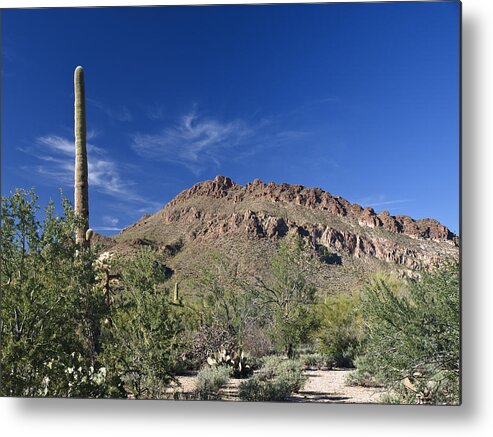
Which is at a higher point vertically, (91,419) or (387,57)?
(387,57)

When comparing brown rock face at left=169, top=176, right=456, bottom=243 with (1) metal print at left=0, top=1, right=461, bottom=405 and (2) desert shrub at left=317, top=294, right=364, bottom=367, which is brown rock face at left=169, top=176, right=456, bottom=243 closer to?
(2) desert shrub at left=317, top=294, right=364, bottom=367

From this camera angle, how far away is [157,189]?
8445 millimetres

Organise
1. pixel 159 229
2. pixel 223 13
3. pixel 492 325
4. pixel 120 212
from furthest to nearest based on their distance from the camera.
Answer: pixel 159 229
pixel 120 212
pixel 223 13
pixel 492 325

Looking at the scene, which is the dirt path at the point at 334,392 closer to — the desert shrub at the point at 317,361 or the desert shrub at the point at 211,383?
the desert shrub at the point at 211,383

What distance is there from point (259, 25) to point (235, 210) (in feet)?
46.5

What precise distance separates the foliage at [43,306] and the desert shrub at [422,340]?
296cm

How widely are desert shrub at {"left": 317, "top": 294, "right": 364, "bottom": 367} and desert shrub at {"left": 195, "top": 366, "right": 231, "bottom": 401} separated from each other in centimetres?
309

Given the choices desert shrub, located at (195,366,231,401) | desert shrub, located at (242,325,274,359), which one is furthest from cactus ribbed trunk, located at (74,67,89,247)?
desert shrub, located at (242,325,274,359)

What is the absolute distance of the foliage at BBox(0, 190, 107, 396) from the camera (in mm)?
5801

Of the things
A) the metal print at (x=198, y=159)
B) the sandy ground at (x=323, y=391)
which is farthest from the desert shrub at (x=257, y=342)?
the sandy ground at (x=323, y=391)

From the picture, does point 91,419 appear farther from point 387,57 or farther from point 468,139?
point 387,57

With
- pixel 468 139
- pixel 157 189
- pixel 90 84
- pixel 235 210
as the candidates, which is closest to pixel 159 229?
pixel 235 210

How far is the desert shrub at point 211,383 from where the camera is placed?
6359 mm

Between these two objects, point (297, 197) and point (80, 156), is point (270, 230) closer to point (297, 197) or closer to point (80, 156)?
point (297, 197)
